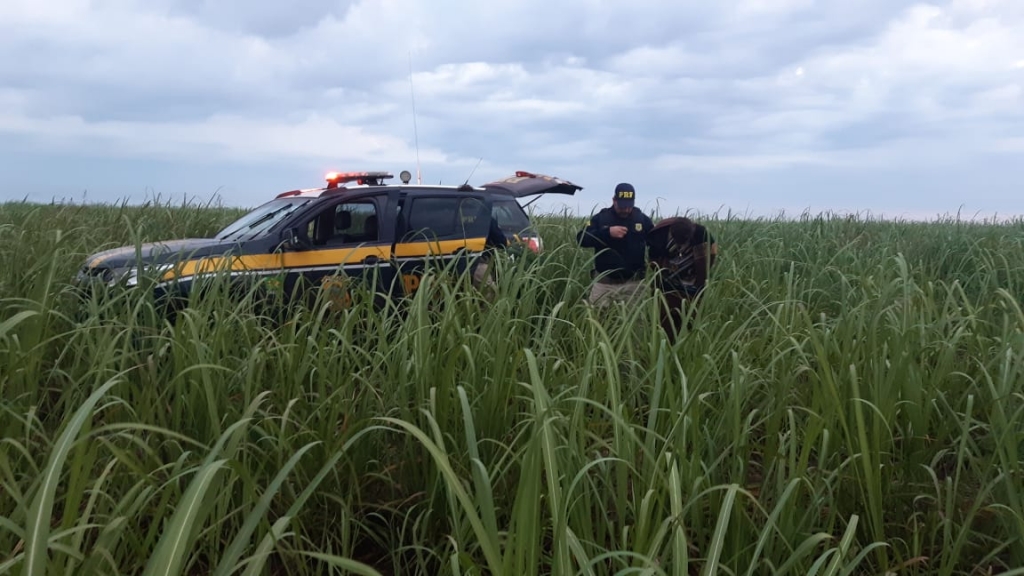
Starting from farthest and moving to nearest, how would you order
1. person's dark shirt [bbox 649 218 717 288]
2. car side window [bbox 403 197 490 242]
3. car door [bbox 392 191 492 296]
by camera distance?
car side window [bbox 403 197 490 242] < car door [bbox 392 191 492 296] < person's dark shirt [bbox 649 218 717 288]

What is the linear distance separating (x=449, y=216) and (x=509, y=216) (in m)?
0.82

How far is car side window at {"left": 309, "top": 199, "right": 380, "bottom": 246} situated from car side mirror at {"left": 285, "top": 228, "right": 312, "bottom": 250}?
116mm

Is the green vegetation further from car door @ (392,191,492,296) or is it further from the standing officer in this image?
car door @ (392,191,492,296)

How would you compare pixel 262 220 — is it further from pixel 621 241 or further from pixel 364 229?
pixel 621 241

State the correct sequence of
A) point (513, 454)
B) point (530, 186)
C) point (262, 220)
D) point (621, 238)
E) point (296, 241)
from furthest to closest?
1. point (530, 186)
2. point (262, 220)
3. point (296, 241)
4. point (621, 238)
5. point (513, 454)

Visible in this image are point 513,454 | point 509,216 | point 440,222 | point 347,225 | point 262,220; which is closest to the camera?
point 513,454

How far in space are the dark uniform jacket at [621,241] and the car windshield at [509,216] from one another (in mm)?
1749

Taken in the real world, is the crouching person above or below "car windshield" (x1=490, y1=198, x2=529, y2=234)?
below

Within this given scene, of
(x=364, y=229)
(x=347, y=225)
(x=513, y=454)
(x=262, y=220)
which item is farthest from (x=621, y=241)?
(x=513, y=454)

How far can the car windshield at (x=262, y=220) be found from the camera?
707cm

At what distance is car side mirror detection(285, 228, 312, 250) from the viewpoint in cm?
666

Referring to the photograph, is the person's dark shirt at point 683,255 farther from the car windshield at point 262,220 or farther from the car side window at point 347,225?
the car windshield at point 262,220

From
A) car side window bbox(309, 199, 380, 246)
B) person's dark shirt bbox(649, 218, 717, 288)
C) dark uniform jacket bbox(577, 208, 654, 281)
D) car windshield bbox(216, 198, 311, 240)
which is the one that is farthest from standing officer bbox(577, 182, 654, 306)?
car windshield bbox(216, 198, 311, 240)

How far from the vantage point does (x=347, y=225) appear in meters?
7.30
